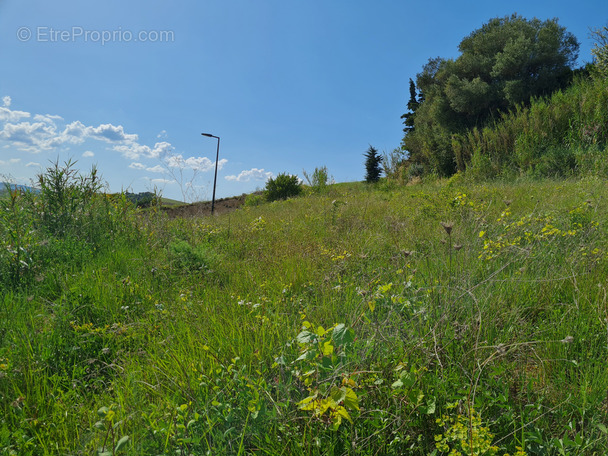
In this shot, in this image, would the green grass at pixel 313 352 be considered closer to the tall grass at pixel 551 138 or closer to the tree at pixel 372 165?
the tall grass at pixel 551 138

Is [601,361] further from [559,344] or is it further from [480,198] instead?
[480,198]

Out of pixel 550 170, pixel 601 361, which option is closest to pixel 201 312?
pixel 601 361

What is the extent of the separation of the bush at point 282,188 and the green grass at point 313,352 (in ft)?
46.4

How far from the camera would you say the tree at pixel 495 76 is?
1944cm

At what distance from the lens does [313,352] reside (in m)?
1.16

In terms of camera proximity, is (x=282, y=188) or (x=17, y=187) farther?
(x=282, y=188)

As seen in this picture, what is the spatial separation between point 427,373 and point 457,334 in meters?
0.27

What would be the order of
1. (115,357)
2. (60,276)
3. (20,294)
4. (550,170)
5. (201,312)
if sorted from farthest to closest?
(550,170), (60,276), (20,294), (201,312), (115,357)

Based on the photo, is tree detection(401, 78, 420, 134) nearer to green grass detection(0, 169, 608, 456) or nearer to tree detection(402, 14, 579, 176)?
tree detection(402, 14, 579, 176)

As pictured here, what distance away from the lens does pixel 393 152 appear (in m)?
15.2

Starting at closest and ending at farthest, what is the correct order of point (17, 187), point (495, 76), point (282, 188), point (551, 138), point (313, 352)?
1. point (313, 352)
2. point (17, 187)
3. point (551, 138)
4. point (282, 188)
5. point (495, 76)

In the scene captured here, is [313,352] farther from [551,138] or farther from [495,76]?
[495,76]

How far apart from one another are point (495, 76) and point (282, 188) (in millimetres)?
16041

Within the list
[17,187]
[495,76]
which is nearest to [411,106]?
[495,76]
